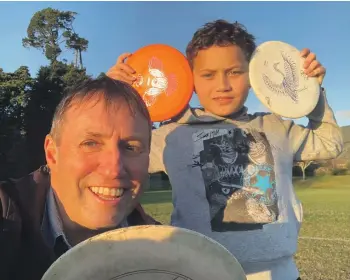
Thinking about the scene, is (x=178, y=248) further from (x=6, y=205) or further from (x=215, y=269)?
(x=6, y=205)

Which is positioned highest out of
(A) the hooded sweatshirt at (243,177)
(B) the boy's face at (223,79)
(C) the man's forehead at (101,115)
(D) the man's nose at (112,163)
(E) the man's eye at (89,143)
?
(B) the boy's face at (223,79)

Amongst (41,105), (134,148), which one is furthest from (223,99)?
(41,105)

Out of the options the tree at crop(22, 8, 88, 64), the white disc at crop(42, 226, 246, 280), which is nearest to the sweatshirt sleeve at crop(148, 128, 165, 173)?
the white disc at crop(42, 226, 246, 280)

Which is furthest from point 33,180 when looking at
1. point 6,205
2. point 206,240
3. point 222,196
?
point 222,196

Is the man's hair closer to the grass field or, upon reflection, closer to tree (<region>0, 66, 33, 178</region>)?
the grass field

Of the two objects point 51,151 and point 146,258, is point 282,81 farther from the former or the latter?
point 146,258

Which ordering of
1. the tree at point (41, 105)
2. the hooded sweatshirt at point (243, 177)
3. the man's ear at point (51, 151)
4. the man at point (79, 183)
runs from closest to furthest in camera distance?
the man at point (79, 183) → the man's ear at point (51, 151) → the hooded sweatshirt at point (243, 177) → the tree at point (41, 105)

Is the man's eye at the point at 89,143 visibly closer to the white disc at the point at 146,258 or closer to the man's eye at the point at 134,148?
the man's eye at the point at 134,148

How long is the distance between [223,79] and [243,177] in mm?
531

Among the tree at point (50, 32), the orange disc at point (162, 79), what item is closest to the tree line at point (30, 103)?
the tree at point (50, 32)

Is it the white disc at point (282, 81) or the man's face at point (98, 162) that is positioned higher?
the white disc at point (282, 81)

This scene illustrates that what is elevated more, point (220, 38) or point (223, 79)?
point (220, 38)

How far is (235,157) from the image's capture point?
2584 mm

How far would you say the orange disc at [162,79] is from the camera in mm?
2691
